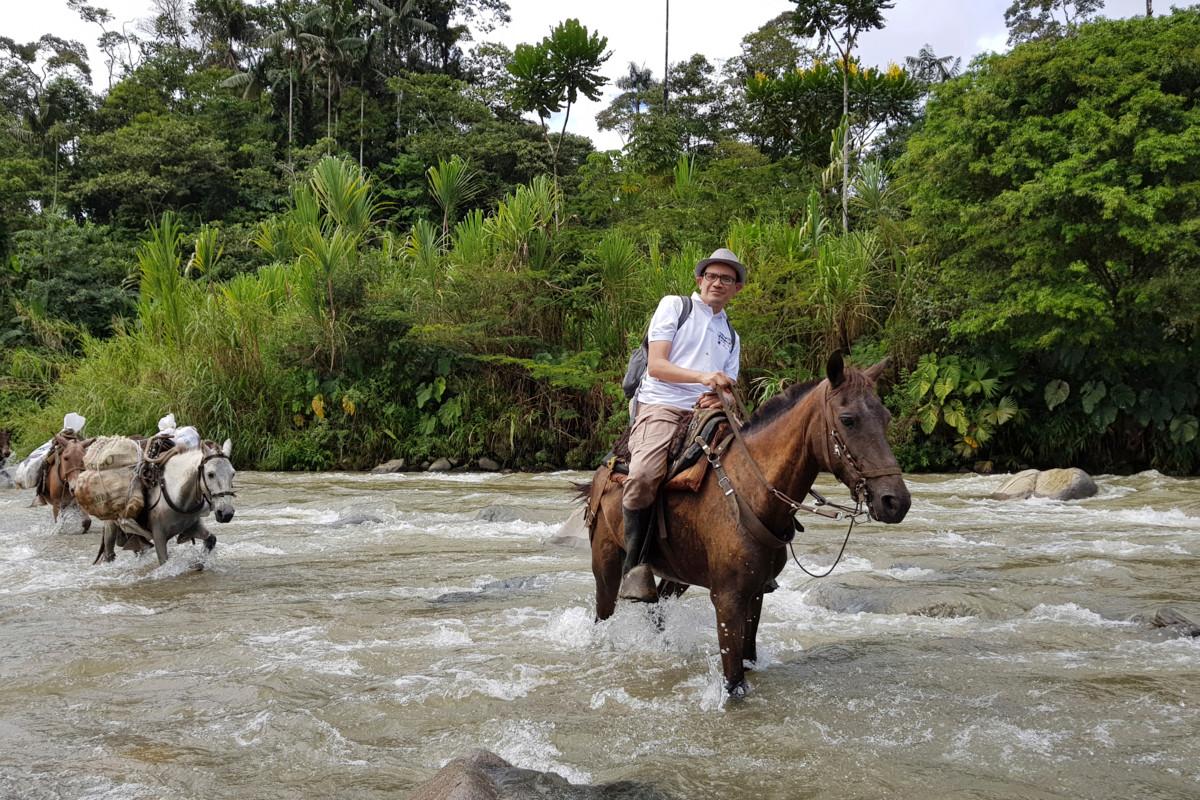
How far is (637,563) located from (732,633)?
0.73m

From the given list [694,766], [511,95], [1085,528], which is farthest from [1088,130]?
[511,95]

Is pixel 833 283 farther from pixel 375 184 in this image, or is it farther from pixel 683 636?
pixel 375 184

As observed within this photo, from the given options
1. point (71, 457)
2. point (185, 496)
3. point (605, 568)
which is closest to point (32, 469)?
point (71, 457)

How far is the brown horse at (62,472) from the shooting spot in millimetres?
10180

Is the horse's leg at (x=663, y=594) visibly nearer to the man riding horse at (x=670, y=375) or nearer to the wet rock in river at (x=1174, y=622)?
the man riding horse at (x=670, y=375)

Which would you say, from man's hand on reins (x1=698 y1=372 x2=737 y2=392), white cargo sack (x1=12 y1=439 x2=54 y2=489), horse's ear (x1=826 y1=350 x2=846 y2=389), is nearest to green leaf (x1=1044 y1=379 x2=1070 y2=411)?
man's hand on reins (x1=698 y1=372 x2=737 y2=392)

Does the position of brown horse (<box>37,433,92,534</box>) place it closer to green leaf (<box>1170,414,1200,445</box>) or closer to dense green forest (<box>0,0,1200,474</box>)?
dense green forest (<box>0,0,1200,474</box>)

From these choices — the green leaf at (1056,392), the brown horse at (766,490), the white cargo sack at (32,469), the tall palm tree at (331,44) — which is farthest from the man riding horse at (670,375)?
the tall palm tree at (331,44)

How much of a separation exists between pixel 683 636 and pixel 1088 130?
13.0m

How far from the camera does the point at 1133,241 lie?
14188 mm

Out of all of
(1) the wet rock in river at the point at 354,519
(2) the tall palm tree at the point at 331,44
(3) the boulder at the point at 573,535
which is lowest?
(1) the wet rock in river at the point at 354,519

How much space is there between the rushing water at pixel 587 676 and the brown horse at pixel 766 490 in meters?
0.59

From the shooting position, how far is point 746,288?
17.2 meters

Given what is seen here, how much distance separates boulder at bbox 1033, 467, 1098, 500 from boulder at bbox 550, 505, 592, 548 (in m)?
6.94
